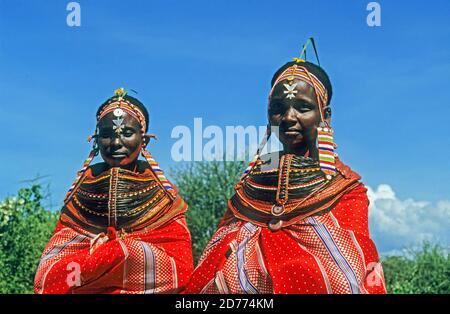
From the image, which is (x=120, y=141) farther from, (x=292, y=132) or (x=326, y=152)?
(x=326, y=152)

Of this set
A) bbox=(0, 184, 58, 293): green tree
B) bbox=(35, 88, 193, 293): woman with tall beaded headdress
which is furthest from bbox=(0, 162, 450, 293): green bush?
bbox=(35, 88, 193, 293): woman with tall beaded headdress

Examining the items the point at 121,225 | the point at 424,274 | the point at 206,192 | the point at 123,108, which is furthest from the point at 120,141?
the point at 424,274

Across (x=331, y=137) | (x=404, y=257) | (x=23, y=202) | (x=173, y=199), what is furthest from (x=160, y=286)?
(x=404, y=257)

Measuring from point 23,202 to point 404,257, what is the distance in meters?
5.69

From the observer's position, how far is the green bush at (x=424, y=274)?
1067 cm

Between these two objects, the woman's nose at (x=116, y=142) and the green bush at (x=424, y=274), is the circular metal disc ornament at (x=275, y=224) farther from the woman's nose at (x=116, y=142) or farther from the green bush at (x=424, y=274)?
the green bush at (x=424, y=274)

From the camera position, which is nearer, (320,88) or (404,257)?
(320,88)

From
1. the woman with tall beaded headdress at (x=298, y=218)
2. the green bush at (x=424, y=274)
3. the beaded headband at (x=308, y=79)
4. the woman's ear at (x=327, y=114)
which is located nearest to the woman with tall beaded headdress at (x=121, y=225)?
the woman with tall beaded headdress at (x=298, y=218)

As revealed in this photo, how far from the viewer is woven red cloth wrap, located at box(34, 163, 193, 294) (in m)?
5.32

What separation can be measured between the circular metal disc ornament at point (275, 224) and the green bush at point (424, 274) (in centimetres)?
603

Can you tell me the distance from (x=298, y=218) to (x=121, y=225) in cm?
131

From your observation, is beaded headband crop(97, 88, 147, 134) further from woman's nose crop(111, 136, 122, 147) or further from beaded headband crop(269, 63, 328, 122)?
beaded headband crop(269, 63, 328, 122)

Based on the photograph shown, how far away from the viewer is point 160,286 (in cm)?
532
